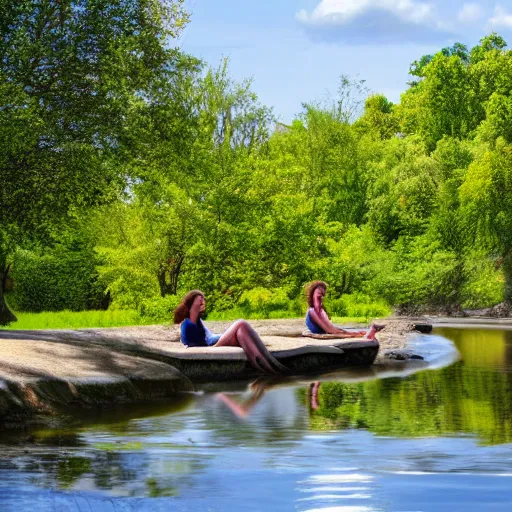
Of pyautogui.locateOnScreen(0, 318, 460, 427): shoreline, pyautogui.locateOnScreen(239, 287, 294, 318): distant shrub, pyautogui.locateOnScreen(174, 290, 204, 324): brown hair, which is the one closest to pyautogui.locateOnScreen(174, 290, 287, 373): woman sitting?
pyautogui.locateOnScreen(174, 290, 204, 324): brown hair

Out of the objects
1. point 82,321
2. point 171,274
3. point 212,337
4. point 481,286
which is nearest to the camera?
point 212,337

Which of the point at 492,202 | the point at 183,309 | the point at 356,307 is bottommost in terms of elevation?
the point at 356,307

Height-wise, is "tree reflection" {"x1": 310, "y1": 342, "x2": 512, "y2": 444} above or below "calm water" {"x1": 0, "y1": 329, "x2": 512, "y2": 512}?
below

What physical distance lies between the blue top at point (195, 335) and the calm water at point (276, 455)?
88.6 inches

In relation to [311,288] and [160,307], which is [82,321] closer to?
[160,307]

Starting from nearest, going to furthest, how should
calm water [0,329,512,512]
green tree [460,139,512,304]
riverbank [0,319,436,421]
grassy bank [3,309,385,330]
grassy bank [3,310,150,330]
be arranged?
calm water [0,329,512,512]
riverbank [0,319,436,421]
grassy bank [3,310,150,330]
grassy bank [3,309,385,330]
green tree [460,139,512,304]

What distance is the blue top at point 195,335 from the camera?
1780cm

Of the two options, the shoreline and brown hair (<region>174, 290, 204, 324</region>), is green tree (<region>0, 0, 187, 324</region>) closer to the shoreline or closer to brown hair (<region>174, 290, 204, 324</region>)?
the shoreline

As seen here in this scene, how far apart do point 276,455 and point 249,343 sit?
26.3 feet

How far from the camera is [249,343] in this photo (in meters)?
17.6

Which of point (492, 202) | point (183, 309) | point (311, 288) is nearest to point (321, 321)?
point (311, 288)

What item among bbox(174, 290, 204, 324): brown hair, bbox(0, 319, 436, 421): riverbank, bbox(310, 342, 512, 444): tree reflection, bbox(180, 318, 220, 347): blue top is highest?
bbox(174, 290, 204, 324): brown hair

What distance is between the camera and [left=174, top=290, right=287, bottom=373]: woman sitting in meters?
17.6

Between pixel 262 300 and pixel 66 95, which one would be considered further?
pixel 262 300
